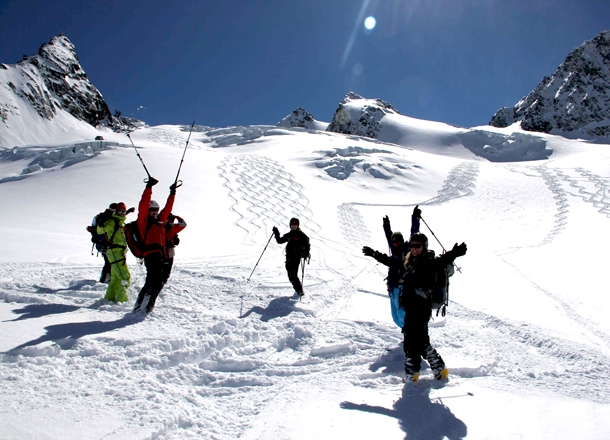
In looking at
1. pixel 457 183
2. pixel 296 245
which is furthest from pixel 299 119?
pixel 296 245

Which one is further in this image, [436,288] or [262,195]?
[262,195]

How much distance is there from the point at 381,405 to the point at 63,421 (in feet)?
8.46

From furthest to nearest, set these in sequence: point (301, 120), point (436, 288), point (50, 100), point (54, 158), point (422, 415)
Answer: point (301, 120), point (50, 100), point (54, 158), point (436, 288), point (422, 415)

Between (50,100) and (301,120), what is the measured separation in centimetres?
8435

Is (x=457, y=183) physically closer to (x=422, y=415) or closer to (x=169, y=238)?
(x=169, y=238)

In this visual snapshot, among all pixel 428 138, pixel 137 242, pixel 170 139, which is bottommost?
pixel 137 242

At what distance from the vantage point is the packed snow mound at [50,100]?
150 feet

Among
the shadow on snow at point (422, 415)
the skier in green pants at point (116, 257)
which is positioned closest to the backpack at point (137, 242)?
the skier in green pants at point (116, 257)

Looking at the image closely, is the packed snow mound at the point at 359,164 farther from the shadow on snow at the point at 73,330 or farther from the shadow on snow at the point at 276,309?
the shadow on snow at the point at 73,330

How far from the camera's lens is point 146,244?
537 cm

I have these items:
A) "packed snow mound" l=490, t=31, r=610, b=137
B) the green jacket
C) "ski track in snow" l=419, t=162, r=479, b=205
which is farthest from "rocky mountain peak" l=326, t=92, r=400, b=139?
the green jacket

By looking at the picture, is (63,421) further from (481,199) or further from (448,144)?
(448,144)

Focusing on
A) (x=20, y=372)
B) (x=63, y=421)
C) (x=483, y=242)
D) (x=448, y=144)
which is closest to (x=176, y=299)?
(x=20, y=372)

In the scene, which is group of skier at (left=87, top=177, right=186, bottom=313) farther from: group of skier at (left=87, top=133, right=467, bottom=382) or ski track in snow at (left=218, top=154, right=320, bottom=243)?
ski track in snow at (left=218, top=154, right=320, bottom=243)
